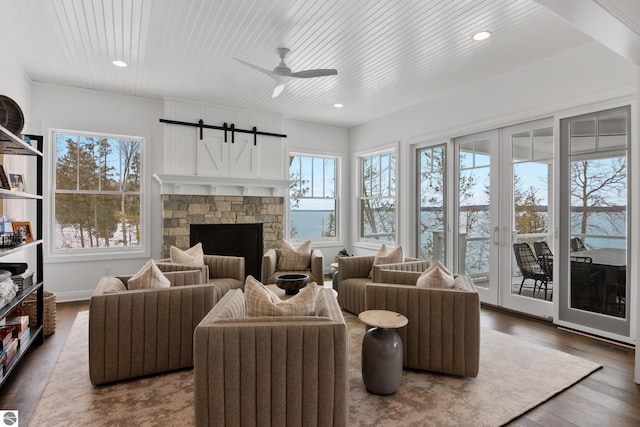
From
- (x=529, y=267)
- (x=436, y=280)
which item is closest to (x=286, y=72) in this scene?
(x=436, y=280)

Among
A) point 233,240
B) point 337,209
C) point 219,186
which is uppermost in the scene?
point 219,186

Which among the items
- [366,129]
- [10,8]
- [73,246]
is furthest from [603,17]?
[73,246]

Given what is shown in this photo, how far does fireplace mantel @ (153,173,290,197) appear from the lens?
16.6 feet

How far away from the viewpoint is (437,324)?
2.59 m

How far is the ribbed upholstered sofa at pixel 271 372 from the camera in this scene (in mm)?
1685

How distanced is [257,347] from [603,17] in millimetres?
2544

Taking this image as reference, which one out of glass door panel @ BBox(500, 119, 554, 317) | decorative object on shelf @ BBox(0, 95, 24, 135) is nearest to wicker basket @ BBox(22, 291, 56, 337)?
decorative object on shelf @ BBox(0, 95, 24, 135)

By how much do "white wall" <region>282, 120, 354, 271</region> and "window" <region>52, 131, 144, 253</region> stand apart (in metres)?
2.41

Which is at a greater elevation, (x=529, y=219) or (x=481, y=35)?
(x=481, y=35)

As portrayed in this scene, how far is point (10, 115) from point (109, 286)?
1546mm

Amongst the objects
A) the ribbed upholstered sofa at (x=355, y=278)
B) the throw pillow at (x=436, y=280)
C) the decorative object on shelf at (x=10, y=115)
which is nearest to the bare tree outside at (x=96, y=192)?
the decorative object on shelf at (x=10, y=115)

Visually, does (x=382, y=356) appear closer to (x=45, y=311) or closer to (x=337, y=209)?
(x=45, y=311)

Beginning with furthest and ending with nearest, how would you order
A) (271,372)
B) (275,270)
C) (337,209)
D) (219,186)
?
1. (337,209)
2. (219,186)
3. (275,270)
4. (271,372)

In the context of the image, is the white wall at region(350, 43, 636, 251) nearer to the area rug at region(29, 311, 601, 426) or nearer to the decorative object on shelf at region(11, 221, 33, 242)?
the area rug at region(29, 311, 601, 426)
